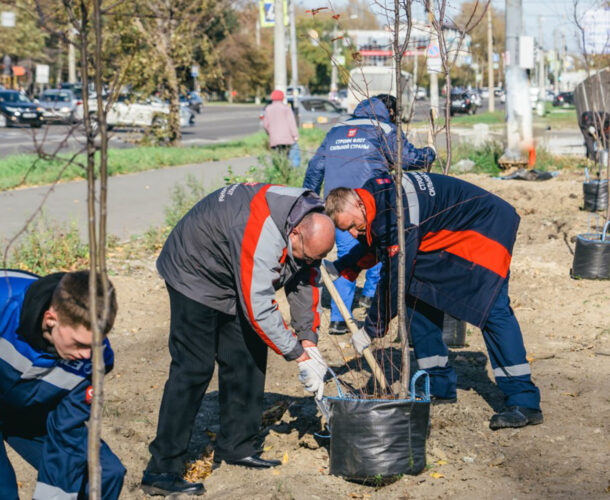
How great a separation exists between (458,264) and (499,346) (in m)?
0.55

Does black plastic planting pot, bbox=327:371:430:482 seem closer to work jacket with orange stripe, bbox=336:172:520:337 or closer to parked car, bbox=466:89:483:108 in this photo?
work jacket with orange stripe, bbox=336:172:520:337

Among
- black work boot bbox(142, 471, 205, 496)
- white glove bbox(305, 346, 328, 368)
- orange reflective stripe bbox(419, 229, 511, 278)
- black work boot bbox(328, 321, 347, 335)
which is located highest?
orange reflective stripe bbox(419, 229, 511, 278)

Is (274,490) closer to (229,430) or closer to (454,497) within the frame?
(229,430)

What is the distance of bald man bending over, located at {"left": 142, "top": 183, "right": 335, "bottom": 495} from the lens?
3.59 m

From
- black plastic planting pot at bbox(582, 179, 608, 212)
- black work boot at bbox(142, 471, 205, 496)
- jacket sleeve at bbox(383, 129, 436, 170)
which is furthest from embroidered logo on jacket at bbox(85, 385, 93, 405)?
black plastic planting pot at bbox(582, 179, 608, 212)

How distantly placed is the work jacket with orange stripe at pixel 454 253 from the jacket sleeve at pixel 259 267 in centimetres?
96

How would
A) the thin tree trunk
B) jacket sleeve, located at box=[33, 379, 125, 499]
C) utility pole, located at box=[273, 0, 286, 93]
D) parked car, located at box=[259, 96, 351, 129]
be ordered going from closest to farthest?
jacket sleeve, located at box=[33, 379, 125, 499], the thin tree trunk, utility pole, located at box=[273, 0, 286, 93], parked car, located at box=[259, 96, 351, 129]

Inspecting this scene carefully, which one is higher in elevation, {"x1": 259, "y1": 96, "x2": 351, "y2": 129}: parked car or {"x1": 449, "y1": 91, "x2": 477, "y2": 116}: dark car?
{"x1": 259, "y1": 96, "x2": 351, "y2": 129}: parked car

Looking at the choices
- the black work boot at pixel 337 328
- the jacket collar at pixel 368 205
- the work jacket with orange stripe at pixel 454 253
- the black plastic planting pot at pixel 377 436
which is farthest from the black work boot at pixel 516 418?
the black work boot at pixel 337 328

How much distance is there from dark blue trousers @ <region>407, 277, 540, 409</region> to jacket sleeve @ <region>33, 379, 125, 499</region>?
2307mm

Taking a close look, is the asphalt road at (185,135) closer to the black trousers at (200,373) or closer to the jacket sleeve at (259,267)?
the black trousers at (200,373)

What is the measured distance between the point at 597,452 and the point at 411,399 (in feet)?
3.72

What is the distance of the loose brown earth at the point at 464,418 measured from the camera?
4.05m

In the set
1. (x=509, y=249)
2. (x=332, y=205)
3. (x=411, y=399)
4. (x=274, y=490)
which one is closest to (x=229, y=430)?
(x=274, y=490)
